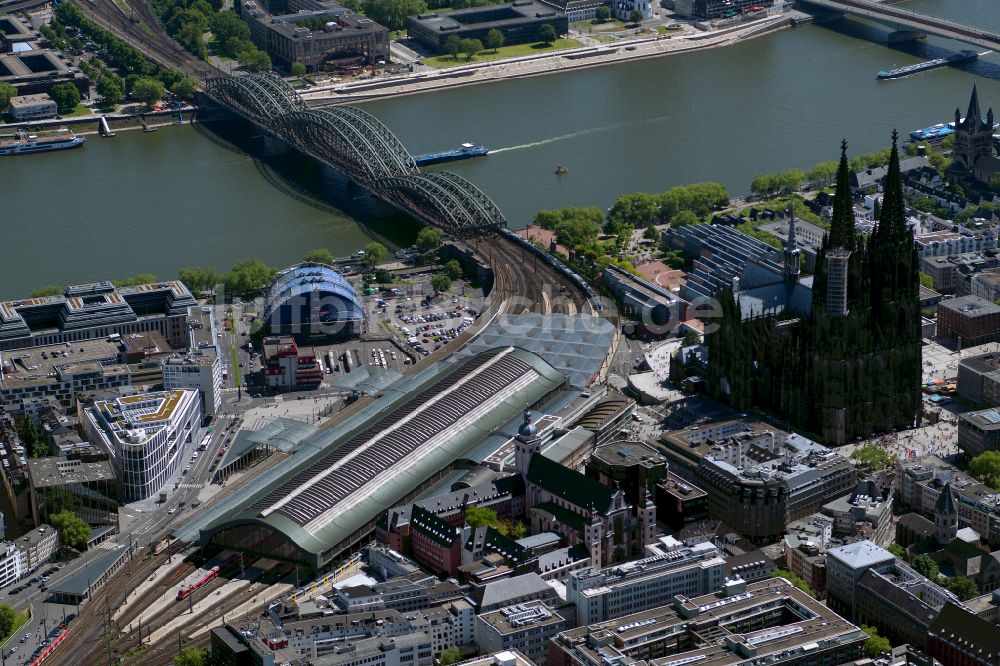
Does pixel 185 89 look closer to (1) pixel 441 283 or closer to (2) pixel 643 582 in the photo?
(1) pixel 441 283

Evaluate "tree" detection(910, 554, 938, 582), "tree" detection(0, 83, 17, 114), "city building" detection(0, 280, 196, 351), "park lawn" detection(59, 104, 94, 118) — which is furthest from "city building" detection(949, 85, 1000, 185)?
"tree" detection(0, 83, 17, 114)

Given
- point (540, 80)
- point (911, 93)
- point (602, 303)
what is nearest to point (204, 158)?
point (540, 80)

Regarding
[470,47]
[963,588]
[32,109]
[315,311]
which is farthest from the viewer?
[470,47]

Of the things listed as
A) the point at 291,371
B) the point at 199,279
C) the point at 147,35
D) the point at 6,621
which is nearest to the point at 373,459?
the point at 291,371

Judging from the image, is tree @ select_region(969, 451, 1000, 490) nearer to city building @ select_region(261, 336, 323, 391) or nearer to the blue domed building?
city building @ select_region(261, 336, 323, 391)

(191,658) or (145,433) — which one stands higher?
(145,433)

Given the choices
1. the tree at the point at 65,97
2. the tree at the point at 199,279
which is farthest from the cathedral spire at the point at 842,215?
the tree at the point at 65,97

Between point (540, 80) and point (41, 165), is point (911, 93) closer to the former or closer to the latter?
point (540, 80)
